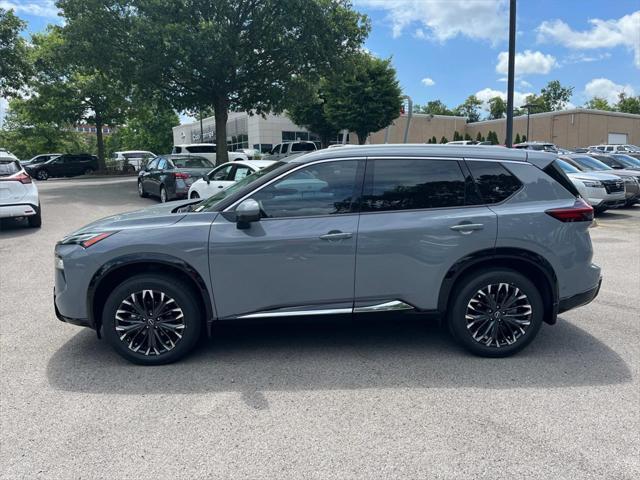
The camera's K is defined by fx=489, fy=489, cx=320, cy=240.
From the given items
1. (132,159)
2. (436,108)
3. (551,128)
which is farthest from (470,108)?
(132,159)

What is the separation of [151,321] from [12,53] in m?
26.5

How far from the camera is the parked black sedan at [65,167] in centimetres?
3250

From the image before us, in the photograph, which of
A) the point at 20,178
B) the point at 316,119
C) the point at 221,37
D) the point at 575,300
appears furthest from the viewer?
the point at 316,119

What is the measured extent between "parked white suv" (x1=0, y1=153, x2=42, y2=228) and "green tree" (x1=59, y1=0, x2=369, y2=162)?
384 inches

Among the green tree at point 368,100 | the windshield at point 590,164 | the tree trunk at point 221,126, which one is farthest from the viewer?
the green tree at point 368,100

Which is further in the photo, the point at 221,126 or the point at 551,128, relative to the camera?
the point at 551,128

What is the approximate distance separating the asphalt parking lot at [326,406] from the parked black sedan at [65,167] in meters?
31.9

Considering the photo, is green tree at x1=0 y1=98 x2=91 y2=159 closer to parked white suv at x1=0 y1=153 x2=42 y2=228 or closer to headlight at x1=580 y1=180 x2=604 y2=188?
parked white suv at x1=0 y1=153 x2=42 y2=228

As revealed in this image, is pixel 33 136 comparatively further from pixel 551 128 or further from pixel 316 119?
pixel 551 128

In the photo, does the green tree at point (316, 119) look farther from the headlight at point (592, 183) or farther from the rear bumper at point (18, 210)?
the rear bumper at point (18, 210)

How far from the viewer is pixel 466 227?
3.96 meters

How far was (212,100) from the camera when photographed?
76.3 feet

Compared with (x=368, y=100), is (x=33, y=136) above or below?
below

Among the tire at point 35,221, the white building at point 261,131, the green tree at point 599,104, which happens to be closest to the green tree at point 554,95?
the green tree at point 599,104
